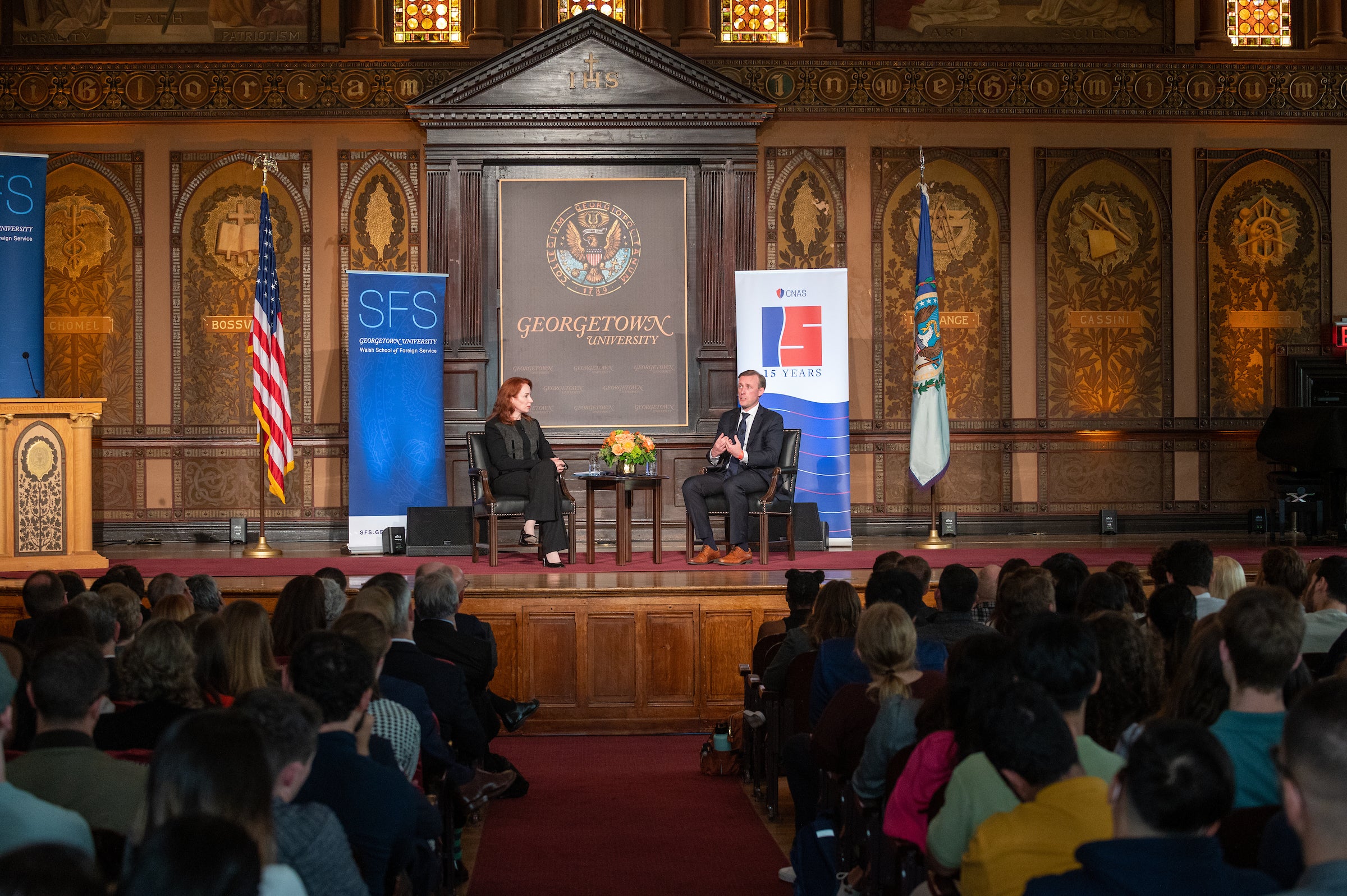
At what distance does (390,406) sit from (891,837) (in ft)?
25.5

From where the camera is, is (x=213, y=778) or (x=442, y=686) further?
(x=442, y=686)

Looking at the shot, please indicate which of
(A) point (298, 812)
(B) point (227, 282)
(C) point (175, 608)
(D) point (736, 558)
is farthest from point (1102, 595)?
(B) point (227, 282)

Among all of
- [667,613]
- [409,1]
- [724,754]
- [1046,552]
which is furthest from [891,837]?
[409,1]

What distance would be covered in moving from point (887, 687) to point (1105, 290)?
909cm

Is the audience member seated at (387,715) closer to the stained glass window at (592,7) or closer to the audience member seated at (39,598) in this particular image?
the audience member seated at (39,598)

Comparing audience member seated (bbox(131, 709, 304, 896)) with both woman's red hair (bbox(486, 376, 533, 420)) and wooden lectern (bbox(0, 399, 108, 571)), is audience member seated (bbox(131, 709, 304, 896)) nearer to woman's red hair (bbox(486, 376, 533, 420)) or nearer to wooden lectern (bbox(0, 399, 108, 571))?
wooden lectern (bbox(0, 399, 108, 571))

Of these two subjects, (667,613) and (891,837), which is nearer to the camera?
(891,837)

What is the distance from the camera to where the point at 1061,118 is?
11.3 metres

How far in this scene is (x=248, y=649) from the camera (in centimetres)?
314

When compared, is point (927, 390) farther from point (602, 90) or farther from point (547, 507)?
point (602, 90)

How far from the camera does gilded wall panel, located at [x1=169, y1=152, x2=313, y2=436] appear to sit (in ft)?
36.3

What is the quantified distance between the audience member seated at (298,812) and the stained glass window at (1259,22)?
11.9 meters

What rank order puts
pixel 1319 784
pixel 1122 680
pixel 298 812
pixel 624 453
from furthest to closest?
pixel 624 453 < pixel 1122 680 < pixel 298 812 < pixel 1319 784

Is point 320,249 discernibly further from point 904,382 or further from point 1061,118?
point 1061,118
